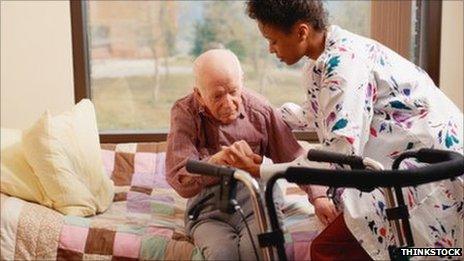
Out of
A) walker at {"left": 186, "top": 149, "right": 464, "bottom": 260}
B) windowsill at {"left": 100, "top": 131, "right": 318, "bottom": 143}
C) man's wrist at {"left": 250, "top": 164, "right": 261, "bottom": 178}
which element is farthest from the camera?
windowsill at {"left": 100, "top": 131, "right": 318, "bottom": 143}

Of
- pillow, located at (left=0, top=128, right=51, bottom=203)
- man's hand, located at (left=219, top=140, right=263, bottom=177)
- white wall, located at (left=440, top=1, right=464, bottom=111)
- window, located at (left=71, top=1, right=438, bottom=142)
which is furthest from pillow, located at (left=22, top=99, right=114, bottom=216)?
white wall, located at (left=440, top=1, right=464, bottom=111)

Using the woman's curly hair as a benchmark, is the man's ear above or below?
below

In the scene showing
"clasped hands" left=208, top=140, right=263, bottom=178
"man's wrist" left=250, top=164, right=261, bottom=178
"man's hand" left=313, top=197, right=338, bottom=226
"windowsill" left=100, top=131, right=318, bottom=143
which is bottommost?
"windowsill" left=100, top=131, right=318, bottom=143

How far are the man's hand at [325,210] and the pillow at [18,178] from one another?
1.08 metres

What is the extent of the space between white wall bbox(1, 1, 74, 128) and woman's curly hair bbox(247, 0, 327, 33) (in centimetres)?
170

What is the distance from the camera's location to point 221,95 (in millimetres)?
1961

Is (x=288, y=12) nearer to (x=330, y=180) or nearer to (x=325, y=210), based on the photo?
(x=325, y=210)

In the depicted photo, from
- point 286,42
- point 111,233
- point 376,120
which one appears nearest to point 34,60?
point 111,233

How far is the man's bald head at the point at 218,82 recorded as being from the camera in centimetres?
194

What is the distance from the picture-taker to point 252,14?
1747 millimetres

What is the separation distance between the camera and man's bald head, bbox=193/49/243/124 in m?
1.94

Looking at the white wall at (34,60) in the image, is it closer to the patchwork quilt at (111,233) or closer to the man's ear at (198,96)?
the patchwork quilt at (111,233)

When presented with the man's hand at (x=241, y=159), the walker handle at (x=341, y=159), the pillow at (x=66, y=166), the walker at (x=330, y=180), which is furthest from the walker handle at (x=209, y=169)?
the pillow at (x=66, y=166)

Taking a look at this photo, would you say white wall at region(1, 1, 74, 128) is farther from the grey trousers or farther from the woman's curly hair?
the woman's curly hair
